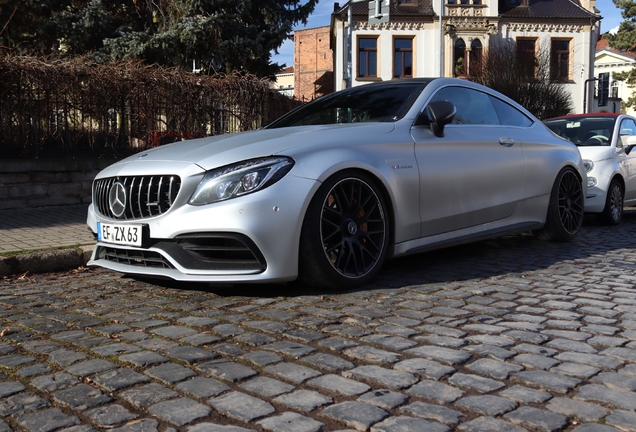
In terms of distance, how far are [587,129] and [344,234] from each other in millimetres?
6561

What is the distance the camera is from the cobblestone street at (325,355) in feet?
8.41

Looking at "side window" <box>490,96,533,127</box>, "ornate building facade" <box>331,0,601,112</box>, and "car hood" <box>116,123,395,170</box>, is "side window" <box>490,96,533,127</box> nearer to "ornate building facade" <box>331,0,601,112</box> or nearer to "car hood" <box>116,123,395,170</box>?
"car hood" <box>116,123,395,170</box>

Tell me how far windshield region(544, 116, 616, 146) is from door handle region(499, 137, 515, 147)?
3.98 m

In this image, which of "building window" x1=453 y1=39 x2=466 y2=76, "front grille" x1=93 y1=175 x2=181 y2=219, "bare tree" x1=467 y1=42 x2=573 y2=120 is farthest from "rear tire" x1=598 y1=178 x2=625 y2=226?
"building window" x1=453 y1=39 x2=466 y2=76

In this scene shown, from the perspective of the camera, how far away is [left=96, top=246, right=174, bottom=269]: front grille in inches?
179

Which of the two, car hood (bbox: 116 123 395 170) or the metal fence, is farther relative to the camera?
the metal fence

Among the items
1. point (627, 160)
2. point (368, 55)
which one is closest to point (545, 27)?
point (368, 55)

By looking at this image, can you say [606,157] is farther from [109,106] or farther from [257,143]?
[109,106]

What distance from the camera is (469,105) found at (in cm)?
612

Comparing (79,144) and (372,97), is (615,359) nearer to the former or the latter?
(372,97)

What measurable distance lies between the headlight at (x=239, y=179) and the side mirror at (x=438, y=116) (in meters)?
1.44

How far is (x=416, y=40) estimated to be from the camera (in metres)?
41.2

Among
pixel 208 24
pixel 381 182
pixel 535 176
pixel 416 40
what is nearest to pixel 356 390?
pixel 381 182

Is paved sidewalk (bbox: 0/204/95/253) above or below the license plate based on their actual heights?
below
